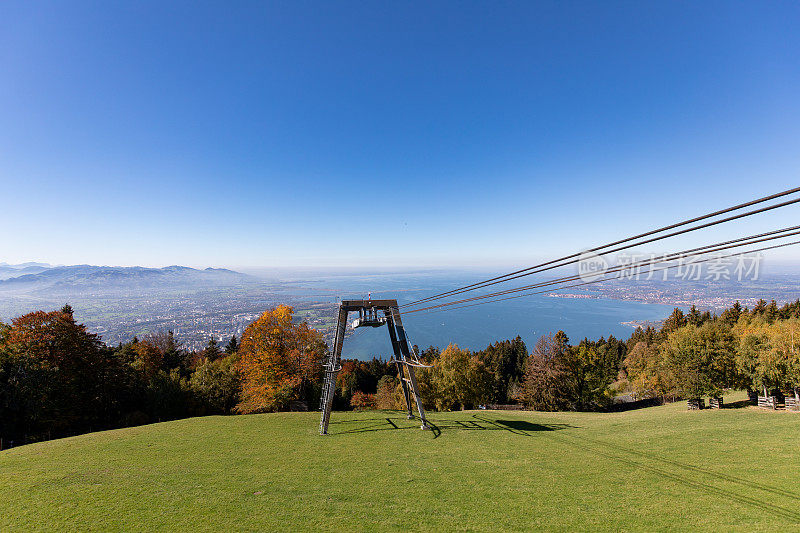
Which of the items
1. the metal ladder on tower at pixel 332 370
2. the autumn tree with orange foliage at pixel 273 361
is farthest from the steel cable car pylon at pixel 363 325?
the autumn tree with orange foliage at pixel 273 361

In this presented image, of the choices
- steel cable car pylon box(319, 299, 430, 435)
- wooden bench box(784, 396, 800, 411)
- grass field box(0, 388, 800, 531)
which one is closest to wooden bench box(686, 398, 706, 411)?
wooden bench box(784, 396, 800, 411)

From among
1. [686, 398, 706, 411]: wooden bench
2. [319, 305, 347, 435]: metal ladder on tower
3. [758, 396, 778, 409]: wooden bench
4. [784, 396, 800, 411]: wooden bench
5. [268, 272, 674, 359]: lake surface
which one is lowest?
[268, 272, 674, 359]: lake surface

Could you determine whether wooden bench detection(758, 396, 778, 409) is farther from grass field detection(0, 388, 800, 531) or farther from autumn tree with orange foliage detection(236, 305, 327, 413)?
autumn tree with orange foliage detection(236, 305, 327, 413)

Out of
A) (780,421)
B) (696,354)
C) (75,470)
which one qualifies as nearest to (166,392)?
(75,470)

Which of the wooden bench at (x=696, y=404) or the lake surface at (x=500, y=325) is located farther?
the lake surface at (x=500, y=325)

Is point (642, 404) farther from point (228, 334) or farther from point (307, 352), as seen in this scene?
point (228, 334)

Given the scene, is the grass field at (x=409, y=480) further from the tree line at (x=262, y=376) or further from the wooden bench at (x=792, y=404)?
the tree line at (x=262, y=376)

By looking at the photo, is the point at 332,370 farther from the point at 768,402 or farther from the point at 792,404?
the point at 768,402
